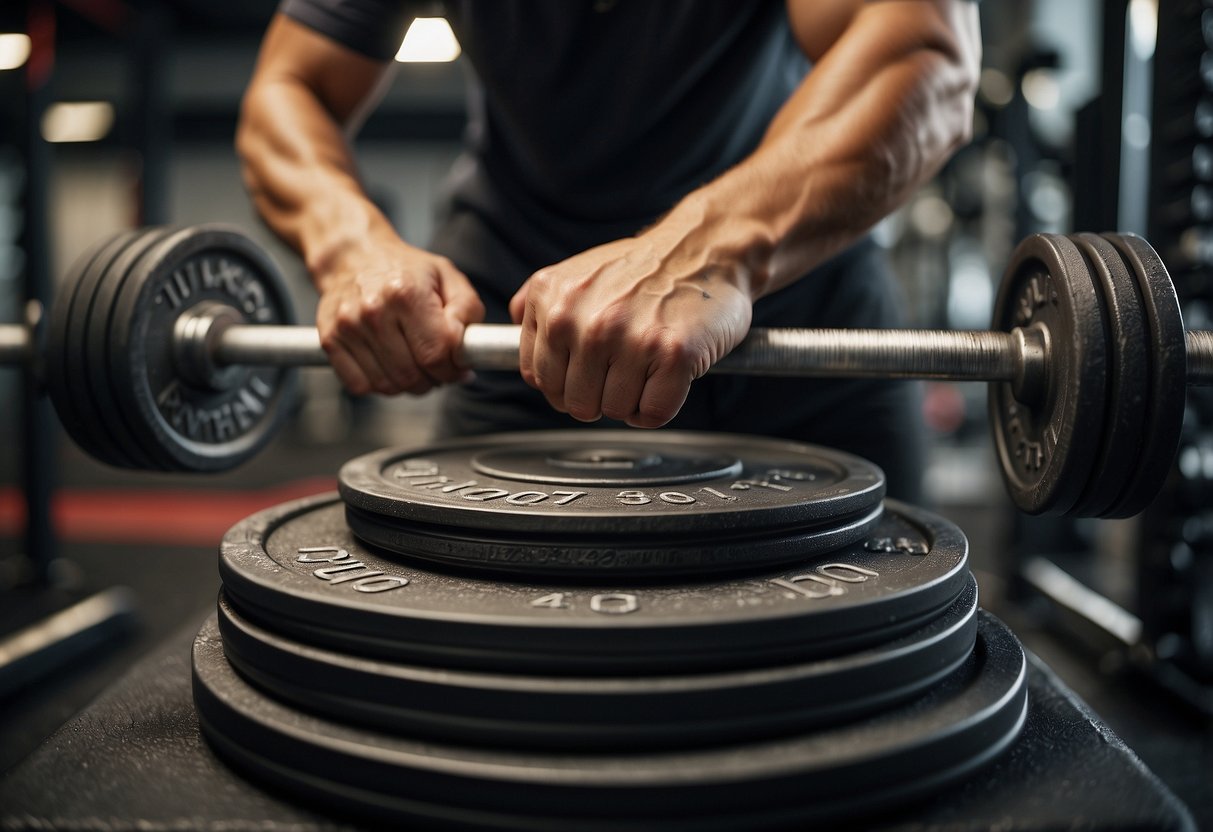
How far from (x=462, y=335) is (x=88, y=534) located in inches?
119

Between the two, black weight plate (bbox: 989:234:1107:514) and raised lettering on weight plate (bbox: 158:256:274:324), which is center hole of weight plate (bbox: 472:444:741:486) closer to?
black weight plate (bbox: 989:234:1107:514)

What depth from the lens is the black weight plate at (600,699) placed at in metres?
0.41

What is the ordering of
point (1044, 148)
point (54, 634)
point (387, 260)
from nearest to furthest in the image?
1. point (387, 260)
2. point (54, 634)
3. point (1044, 148)

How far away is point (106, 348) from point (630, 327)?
444 millimetres

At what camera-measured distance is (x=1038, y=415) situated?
2.19 feet

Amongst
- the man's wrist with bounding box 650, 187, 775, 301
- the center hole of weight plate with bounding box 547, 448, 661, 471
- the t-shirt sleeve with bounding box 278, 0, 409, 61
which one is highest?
the t-shirt sleeve with bounding box 278, 0, 409, 61

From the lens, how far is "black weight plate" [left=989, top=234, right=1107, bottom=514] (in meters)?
0.56

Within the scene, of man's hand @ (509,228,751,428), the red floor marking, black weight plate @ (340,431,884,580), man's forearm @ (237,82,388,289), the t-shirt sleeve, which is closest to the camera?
black weight plate @ (340,431,884,580)

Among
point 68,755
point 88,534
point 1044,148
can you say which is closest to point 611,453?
point 68,755

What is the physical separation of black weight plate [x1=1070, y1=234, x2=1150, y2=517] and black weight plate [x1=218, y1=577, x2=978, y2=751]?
0.68 feet

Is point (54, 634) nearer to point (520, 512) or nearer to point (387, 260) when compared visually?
point (387, 260)

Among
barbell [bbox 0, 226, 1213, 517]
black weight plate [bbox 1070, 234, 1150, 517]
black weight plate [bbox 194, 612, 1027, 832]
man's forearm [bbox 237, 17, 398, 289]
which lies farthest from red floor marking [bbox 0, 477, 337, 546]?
black weight plate [bbox 1070, 234, 1150, 517]

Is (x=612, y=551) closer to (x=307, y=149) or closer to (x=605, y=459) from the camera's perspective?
(x=605, y=459)

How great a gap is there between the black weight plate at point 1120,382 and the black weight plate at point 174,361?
28.7 inches
